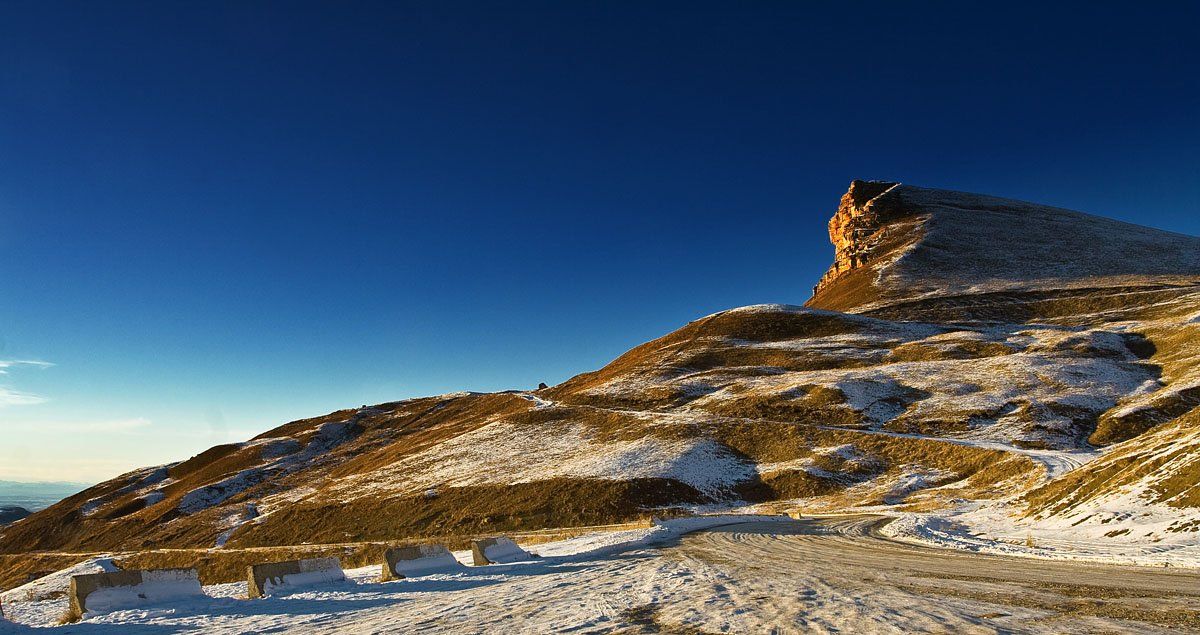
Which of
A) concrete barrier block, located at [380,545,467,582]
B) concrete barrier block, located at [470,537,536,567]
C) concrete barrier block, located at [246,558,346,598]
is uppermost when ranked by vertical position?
concrete barrier block, located at [246,558,346,598]

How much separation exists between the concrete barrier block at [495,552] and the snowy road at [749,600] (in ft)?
8.06

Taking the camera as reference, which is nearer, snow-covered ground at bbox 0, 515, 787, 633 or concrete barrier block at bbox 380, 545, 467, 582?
snow-covered ground at bbox 0, 515, 787, 633

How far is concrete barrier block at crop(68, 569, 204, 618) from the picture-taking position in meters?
13.6

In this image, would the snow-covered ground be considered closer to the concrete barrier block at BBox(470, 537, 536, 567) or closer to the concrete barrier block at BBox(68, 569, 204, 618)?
the concrete barrier block at BBox(68, 569, 204, 618)

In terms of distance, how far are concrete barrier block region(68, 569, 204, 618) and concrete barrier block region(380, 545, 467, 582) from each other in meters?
5.04

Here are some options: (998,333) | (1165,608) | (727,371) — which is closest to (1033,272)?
(998,333)

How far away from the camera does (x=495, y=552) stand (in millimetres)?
22203

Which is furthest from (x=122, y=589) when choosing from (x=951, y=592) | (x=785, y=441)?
(x=785, y=441)

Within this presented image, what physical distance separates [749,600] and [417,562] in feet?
39.7

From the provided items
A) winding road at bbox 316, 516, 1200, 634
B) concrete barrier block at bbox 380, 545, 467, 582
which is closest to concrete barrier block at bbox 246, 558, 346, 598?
concrete barrier block at bbox 380, 545, 467, 582

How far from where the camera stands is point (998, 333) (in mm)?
99438

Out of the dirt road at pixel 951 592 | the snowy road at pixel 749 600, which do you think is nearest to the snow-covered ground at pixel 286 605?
the snowy road at pixel 749 600

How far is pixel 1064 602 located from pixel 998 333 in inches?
4214

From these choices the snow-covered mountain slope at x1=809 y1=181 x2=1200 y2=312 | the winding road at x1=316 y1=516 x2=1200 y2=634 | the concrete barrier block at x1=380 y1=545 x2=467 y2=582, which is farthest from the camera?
the snow-covered mountain slope at x1=809 y1=181 x2=1200 y2=312
